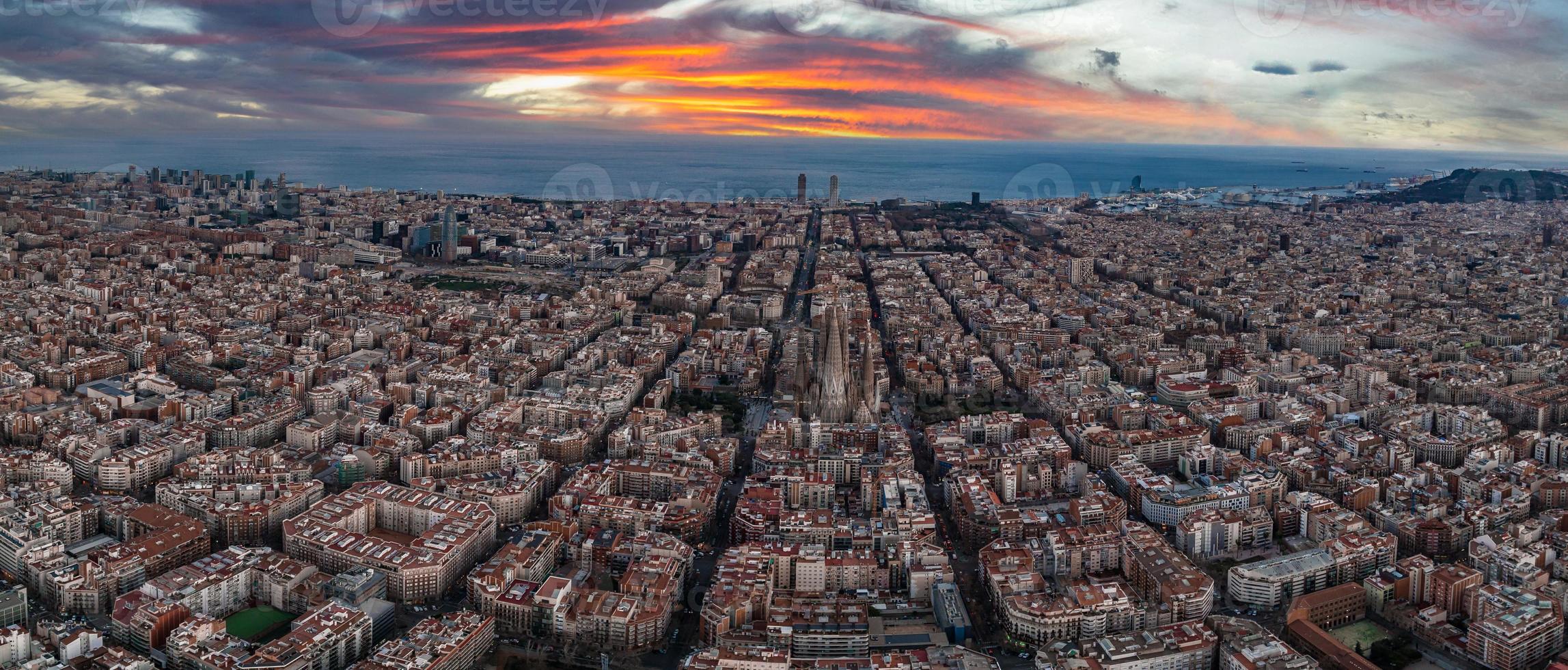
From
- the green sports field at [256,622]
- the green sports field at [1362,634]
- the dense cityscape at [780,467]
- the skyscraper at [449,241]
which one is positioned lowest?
the green sports field at [1362,634]

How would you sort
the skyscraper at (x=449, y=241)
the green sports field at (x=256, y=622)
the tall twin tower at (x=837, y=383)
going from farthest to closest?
the skyscraper at (x=449, y=241), the tall twin tower at (x=837, y=383), the green sports field at (x=256, y=622)

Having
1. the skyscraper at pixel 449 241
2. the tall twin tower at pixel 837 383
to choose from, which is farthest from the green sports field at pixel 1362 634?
the skyscraper at pixel 449 241

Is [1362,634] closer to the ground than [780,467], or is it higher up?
closer to the ground

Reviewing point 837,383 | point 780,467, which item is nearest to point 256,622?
point 780,467

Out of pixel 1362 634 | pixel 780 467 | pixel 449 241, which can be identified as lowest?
pixel 1362 634

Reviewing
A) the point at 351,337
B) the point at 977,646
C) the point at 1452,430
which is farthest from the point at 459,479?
the point at 1452,430

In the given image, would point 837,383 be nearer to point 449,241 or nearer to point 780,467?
point 780,467

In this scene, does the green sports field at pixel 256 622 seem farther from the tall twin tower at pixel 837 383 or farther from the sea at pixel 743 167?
the sea at pixel 743 167

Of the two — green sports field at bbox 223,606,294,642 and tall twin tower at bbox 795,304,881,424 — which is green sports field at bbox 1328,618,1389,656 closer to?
tall twin tower at bbox 795,304,881,424

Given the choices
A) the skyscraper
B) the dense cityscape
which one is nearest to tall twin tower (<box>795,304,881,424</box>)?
the dense cityscape
